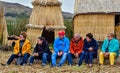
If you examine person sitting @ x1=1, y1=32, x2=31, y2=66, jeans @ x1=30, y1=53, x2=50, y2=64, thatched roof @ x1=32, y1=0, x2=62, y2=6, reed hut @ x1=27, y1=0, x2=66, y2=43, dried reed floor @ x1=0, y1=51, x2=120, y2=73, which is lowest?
dried reed floor @ x1=0, y1=51, x2=120, y2=73

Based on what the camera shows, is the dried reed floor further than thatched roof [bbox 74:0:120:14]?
No

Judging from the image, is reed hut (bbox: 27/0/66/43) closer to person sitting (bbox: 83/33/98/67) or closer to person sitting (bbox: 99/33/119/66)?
person sitting (bbox: 83/33/98/67)

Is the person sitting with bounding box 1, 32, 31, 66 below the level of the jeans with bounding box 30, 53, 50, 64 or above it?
above

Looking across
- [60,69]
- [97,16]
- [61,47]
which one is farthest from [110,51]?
[97,16]

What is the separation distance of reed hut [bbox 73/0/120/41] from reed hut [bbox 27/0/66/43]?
195 centimetres

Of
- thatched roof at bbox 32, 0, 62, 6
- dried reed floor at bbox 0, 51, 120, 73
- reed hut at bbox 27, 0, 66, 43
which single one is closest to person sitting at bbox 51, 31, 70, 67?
dried reed floor at bbox 0, 51, 120, 73

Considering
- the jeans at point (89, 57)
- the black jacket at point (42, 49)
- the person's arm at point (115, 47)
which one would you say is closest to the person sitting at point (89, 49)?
the jeans at point (89, 57)

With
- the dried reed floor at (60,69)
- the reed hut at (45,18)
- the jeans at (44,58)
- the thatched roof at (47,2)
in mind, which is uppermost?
the thatched roof at (47,2)

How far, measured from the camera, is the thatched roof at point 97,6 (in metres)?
19.6

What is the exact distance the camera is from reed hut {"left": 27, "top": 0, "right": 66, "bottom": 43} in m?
18.0

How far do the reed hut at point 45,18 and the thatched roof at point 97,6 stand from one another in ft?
6.28

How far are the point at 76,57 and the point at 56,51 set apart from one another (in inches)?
23.5

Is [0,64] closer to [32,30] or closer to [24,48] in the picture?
[24,48]

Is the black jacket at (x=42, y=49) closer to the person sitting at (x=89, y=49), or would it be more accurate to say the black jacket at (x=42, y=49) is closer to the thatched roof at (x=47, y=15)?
the person sitting at (x=89, y=49)
